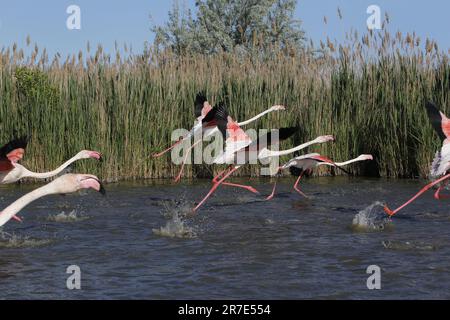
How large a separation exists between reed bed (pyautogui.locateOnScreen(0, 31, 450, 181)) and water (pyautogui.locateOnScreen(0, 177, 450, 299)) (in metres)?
2.10

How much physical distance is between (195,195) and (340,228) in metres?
3.81

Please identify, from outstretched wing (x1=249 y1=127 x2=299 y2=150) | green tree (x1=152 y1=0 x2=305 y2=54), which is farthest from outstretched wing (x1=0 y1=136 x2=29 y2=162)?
green tree (x1=152 y1=0 x2=305 y2=54)

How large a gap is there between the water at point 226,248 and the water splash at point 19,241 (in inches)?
0.8

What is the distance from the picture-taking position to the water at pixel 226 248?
20.1ft

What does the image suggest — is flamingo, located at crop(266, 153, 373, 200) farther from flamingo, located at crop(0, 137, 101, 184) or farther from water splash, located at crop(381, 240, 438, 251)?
flamingo, located at crop(0, 137, 101, 184)

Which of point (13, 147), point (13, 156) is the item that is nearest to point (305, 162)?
point (13, 156)

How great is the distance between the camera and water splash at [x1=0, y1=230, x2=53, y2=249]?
7817 mm

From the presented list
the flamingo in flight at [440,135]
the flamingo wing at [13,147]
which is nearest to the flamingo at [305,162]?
the flamingo in flight at [440,135]

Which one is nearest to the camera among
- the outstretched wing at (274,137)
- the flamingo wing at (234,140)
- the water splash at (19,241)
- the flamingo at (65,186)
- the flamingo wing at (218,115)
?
the flamingo at (65,186)

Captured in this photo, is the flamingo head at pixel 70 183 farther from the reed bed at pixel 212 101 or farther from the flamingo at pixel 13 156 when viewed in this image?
the reed bed at pixel 212 101

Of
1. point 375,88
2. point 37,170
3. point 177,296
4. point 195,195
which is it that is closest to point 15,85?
point 37,170

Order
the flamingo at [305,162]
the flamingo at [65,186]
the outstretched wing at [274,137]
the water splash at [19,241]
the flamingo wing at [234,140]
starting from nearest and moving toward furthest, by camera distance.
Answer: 1. the flamingo at [65,186]
2. the water splash at [19,241]
3. the outstretched wing at [274,137]
4. the flamingo wing at [234,140]
5. the flamingo at [305,162]

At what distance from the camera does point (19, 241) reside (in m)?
8.02

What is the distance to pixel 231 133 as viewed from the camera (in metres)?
10.7
